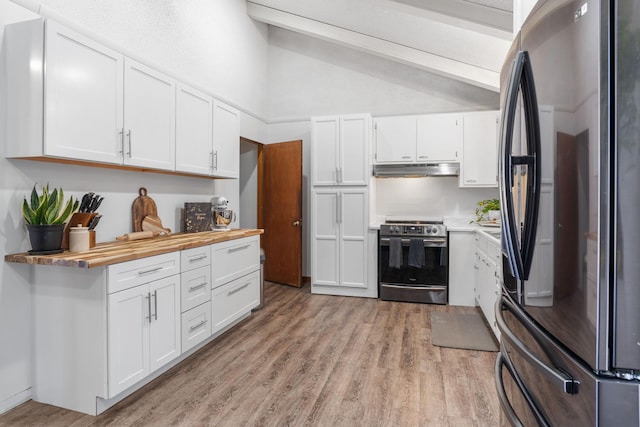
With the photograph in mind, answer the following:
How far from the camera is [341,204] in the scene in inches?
185

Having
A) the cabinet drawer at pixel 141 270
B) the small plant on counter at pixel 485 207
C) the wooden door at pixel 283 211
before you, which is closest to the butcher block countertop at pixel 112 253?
the cabinet drawer at pixel 141 270

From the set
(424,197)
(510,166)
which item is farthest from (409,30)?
(510,166)

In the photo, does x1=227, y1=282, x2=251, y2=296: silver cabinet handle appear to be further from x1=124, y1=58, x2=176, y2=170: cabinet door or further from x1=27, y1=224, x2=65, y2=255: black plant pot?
x1=27, y1=224, x2=65, y2=255: black plant pot

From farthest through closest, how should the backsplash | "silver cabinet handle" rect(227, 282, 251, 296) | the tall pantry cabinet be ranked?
the backsplash, the tall pantry cabinet, "silver cabinet handle" rect(227, 282, 251, 296)

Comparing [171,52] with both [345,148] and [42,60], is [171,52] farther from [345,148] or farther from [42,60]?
[345,148]

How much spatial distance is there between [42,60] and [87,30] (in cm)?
76

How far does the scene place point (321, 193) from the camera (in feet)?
15.8

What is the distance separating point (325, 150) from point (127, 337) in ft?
10.8

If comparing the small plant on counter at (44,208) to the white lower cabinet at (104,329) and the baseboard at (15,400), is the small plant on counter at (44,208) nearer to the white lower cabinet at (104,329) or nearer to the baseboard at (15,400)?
the white lower cabinet at (104,329)

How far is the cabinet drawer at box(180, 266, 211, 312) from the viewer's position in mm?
2691

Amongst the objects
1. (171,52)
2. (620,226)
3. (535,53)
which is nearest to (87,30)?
(171,52)

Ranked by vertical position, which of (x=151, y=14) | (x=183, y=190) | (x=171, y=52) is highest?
(x=151, y=14)

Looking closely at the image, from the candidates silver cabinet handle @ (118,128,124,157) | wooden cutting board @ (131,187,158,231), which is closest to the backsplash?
wooden cutting board @ (131,187,158,231)

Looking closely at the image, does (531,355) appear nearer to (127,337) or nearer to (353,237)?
(127,337)
